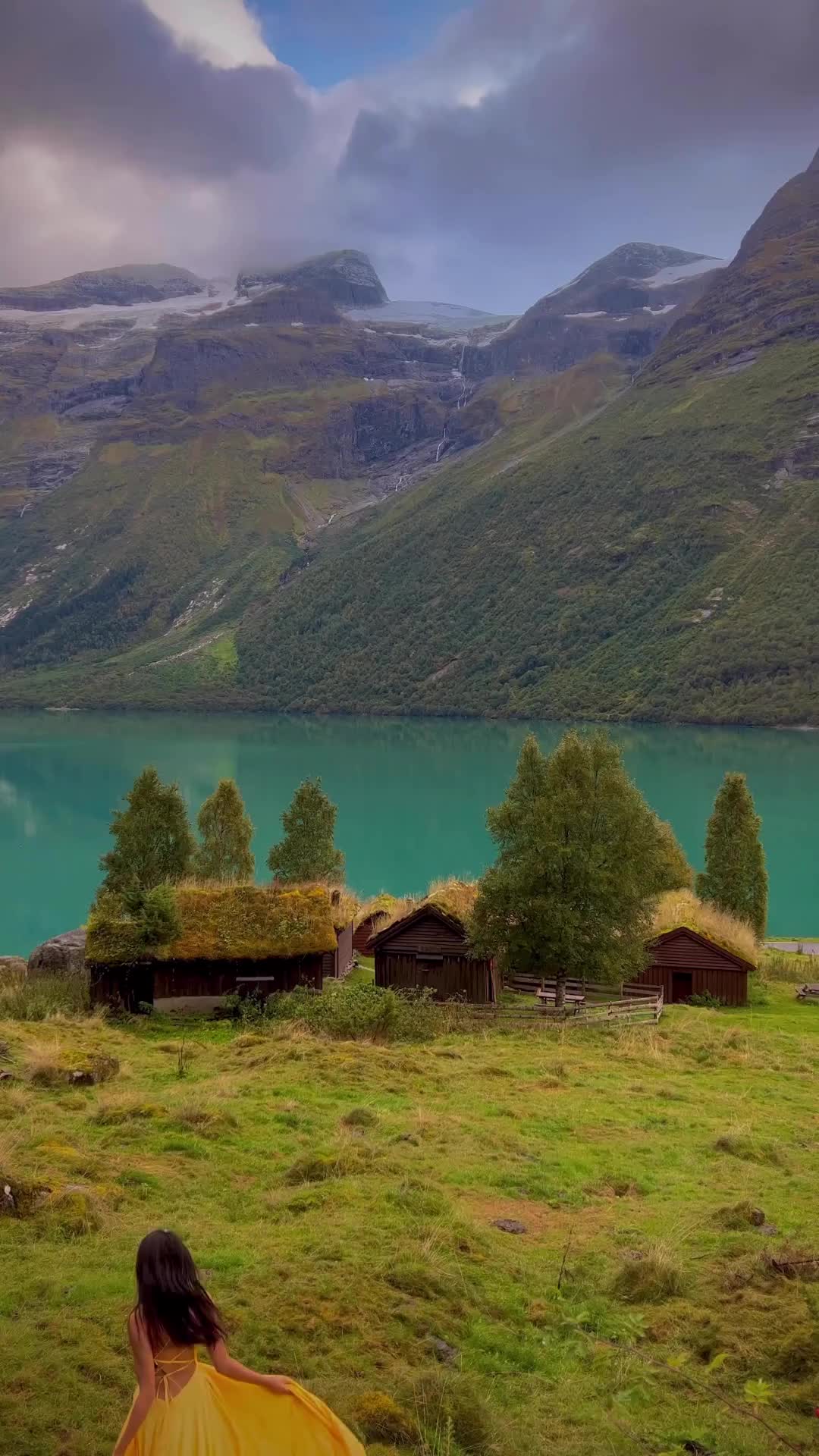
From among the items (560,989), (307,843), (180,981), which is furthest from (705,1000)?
(180,981)

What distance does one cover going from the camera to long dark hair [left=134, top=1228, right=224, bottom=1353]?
4.25 meters

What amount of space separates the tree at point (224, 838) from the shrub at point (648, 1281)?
85.0ft

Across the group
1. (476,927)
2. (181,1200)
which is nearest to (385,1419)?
(181,1200)

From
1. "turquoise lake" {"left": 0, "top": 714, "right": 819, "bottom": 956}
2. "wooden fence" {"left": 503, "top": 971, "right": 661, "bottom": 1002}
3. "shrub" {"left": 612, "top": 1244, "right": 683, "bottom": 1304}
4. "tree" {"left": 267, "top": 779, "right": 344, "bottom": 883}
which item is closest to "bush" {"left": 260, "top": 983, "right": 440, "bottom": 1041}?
"wooden fence" {"left": 503, "top": 971, "right": 661, "bottom": 1002}

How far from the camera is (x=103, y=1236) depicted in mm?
8578

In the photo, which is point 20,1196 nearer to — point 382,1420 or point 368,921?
point 382,1420

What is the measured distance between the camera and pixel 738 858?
124 ft

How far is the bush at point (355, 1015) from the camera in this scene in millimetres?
21234

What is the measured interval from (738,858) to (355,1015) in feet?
69.4

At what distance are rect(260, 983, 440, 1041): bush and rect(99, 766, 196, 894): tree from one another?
7.69 meters

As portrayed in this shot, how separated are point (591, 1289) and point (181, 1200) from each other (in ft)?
13.1

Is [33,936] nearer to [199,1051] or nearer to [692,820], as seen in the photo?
[199,1051]

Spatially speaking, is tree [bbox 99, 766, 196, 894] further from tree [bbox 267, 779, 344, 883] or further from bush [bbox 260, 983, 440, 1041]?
bush [bbox 260, 983, 440, 1041]

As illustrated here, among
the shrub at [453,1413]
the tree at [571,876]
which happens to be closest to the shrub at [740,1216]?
the shrub at [453,1413]
